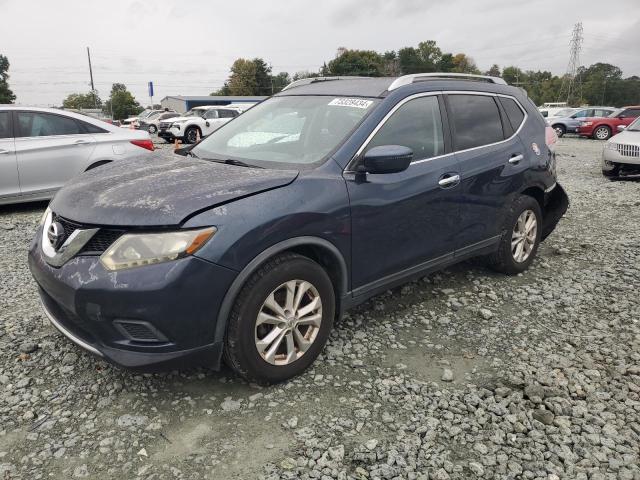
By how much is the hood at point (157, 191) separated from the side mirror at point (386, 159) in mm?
465

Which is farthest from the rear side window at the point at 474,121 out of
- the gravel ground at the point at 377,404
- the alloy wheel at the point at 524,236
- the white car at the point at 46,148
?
the white car at the point at 46,148

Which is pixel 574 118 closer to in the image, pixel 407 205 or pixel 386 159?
pixel 407 205

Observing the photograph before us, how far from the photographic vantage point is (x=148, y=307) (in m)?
2.36

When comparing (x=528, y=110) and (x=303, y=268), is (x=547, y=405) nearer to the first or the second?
(x=303, y=268)

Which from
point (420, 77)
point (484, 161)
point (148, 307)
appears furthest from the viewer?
point (484, 161)

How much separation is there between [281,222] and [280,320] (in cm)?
55

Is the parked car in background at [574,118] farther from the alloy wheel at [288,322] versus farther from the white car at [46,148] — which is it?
the alloy wheel at [288,322]

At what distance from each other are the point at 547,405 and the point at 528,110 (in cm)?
297

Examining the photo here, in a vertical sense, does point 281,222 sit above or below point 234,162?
below

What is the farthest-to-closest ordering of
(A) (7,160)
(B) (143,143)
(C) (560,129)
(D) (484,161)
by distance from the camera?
(C) (560,129) < (B) (143,143) < (A) (7,160) < (D) (484,161)

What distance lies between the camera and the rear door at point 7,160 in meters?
6.67

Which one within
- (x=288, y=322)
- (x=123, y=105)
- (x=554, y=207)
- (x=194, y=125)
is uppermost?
(x=123, y=105)

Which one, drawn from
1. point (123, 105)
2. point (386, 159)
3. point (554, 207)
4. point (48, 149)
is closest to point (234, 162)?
point (386, 159)

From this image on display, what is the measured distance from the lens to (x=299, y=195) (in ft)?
9.16
